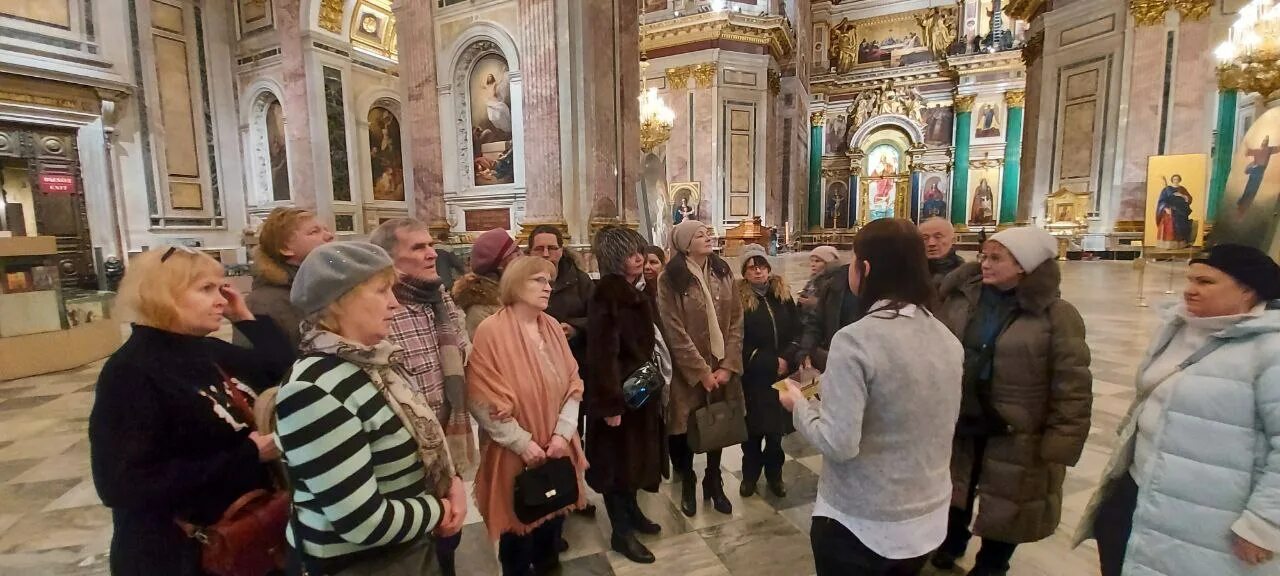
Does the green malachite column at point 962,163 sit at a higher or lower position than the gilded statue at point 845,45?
lower

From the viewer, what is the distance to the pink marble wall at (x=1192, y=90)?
474 inches

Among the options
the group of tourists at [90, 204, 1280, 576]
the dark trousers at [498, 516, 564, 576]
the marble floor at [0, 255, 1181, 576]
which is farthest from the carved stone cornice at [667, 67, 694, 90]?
the dark trousers at [498, 516, 564, 576]

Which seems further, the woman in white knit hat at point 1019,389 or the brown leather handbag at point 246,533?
the woman in white knit hat at point 1019,389

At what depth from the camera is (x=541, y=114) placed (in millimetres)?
8188

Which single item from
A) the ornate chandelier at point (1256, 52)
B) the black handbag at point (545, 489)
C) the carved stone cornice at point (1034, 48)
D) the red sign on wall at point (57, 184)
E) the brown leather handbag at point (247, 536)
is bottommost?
the black handbag at point (545, 489)

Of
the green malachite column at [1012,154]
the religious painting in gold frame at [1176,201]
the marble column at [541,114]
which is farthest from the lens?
the green malachite column at [1012,154]

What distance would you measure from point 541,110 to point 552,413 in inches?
266

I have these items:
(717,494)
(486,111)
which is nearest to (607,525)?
(717,494)

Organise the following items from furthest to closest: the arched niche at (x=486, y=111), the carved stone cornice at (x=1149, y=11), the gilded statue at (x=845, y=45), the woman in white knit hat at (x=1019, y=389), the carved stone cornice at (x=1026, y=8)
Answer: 1. the gilded statue at (x=845, y=45)
2. the carved stone cornice at (x=1026, y=8)
3. the carved stone cornice at (x=1149, y=11)
4. the arched niche at (x=486, y=111)
5. the woman in white knit hat at (x=1019, y=389)

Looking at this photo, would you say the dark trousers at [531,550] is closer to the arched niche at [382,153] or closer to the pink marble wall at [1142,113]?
the arched niche at [382,153]

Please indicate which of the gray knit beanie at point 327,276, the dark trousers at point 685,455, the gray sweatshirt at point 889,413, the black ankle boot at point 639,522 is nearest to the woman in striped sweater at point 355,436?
the gray knit beanie at point 327,276

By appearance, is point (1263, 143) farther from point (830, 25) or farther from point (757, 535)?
point (830, 25)

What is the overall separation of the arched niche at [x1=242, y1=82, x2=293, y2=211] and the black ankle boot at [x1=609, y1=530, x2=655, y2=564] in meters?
13.5

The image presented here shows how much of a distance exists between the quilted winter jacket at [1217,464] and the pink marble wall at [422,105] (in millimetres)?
8854
